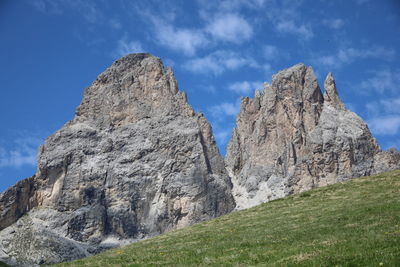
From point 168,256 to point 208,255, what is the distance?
3017 millimetres

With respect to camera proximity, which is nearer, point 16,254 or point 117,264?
point 117,264

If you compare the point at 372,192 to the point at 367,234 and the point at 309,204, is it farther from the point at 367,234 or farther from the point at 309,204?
the point at 367,234

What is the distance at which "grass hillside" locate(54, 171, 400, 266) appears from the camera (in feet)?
72.2

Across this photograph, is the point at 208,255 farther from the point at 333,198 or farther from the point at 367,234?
the point at 333,198

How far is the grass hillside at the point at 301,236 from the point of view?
22.0 metres

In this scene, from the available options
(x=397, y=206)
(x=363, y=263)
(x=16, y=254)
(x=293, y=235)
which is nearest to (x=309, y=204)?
(x=397, y=206)

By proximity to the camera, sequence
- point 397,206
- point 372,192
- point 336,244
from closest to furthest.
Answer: point 336,244 → point 397,206 → point 372,192

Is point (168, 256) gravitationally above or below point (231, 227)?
below

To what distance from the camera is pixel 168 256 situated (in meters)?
28.7

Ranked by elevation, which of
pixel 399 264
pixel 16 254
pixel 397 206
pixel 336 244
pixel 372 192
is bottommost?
pixel 399 264

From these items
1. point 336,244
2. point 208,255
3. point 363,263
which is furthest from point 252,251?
point 363,263

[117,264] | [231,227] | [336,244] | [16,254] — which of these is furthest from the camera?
[16,254]

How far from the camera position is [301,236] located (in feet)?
93.2

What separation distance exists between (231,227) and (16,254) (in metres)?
144
